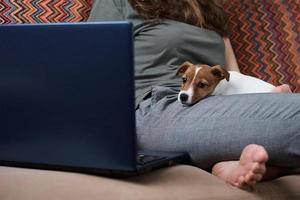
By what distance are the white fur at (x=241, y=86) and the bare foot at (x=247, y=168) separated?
0.48m

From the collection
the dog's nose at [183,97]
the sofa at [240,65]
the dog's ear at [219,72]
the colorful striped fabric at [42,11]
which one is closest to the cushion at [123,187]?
the sofa at [240,65]

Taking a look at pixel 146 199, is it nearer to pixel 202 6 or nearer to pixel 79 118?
pixel 79 118

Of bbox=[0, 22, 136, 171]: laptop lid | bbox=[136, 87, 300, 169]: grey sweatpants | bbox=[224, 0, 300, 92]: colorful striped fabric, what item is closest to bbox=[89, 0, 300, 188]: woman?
bbox=[136, 87, 300, 169]: grey sweatpants

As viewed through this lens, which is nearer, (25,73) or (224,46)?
(25,73)

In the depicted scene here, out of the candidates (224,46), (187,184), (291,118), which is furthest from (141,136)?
(224,46)

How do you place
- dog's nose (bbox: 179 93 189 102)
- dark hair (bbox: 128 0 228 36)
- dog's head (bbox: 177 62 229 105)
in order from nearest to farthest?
dog's nose (bbox: 179 93 189 102) → dog's head (bbox: 177 62 229 105) → dark hair (bbox: 128 0 228 36)

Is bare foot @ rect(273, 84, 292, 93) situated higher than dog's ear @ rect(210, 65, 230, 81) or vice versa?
dog's ear @ rect(210, 65, 230, 81)

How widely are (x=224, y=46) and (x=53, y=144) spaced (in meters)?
0.83

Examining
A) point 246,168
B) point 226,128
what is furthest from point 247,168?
point 226,128

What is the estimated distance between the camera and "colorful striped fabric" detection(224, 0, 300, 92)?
5.47ft

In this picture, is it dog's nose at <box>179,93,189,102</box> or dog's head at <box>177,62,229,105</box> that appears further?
dog's head at <box>177,62,229,105</box>

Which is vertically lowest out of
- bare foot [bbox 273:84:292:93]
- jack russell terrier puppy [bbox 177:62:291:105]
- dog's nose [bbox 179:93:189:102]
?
bare foot [bbox 273:84:292:93]

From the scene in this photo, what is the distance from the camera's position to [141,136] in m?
1.21

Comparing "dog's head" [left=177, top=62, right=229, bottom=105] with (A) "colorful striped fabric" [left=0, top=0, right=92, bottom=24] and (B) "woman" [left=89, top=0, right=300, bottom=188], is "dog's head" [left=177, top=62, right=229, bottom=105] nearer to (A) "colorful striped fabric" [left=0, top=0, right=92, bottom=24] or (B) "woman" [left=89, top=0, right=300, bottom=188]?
(B) "woman" [left=89, top=0, right=300, bottom=188]
